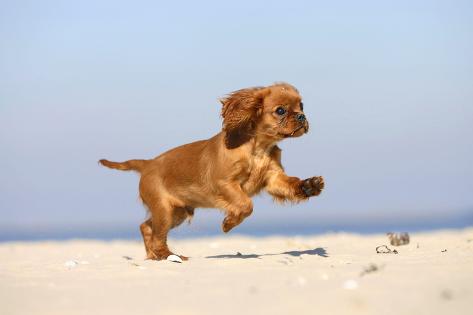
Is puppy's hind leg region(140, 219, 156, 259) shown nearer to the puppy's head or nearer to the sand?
the puppy's head

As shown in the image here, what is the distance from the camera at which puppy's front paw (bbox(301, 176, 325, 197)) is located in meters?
6.87

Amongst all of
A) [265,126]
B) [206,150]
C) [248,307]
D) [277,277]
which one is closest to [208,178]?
[206,150]

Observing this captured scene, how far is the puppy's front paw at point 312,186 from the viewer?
6.87 m

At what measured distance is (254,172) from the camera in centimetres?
725

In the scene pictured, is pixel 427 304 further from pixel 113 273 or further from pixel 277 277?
pixel 113 273

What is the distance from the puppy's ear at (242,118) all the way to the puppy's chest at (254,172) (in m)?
0.22

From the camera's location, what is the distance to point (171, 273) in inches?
210

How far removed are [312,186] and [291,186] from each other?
0.25 m

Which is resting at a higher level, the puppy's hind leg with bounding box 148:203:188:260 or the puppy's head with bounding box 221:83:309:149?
the puppy's head with bounding box 221:83:309:149

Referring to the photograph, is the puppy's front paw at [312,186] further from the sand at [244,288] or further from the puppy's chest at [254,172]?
the sand at [244,288]

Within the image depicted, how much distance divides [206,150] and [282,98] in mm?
1016

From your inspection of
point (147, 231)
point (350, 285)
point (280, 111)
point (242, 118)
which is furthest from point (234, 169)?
point (350, 285)

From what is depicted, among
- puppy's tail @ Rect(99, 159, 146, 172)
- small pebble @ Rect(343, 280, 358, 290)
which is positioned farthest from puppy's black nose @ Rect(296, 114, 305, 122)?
small pebble @ Rect(343, 280, 358, 290)

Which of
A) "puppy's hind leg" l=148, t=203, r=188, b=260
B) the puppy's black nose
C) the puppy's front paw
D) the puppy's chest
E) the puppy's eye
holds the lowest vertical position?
"puppy's hind leg" l=148, t=203, r=188, b=260
